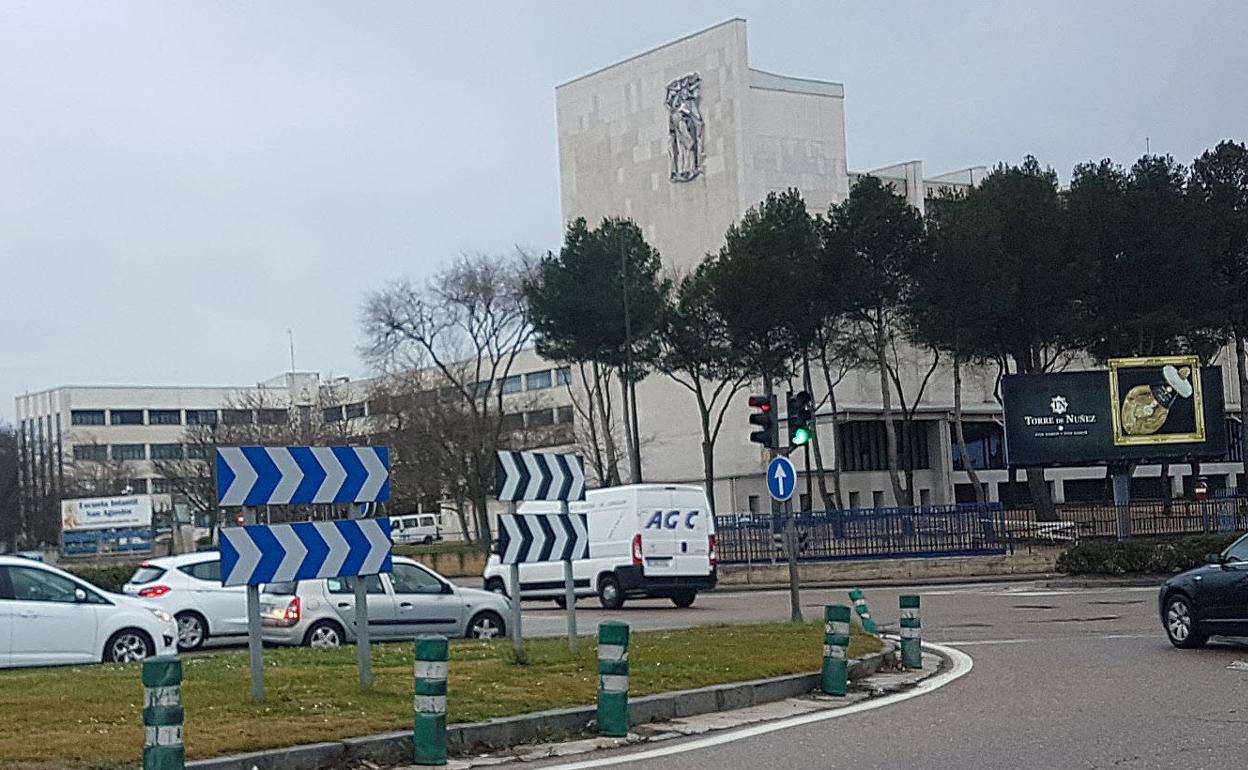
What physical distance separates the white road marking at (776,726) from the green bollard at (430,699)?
0.81m

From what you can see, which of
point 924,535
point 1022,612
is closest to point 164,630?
point 1022,612

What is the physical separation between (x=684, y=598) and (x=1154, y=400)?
17302 mm

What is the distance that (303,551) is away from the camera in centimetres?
1275

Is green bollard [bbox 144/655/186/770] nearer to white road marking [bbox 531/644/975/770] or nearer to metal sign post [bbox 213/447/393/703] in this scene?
white road marking [bbox 531/644/975/770]

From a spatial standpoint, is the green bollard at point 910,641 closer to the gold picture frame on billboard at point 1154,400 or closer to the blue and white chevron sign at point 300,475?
the blue and white chevron sign at point 300,475

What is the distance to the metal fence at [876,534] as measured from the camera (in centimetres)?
4316

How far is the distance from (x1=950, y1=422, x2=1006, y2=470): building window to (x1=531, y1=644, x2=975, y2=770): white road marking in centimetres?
6348

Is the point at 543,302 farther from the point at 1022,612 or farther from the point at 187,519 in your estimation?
the point at 187,519

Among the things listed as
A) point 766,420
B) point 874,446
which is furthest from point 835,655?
point 874,446

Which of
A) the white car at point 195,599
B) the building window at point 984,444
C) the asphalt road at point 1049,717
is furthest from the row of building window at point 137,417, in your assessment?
the asphalt road at point 1049,717

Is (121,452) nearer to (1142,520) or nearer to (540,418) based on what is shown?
(540,418)

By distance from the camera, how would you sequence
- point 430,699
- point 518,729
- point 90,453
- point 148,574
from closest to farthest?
point 430,699 < point 518,729 < point 148,574 < point 90,453

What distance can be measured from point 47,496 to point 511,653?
246 ft

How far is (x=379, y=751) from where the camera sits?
10.9 m
